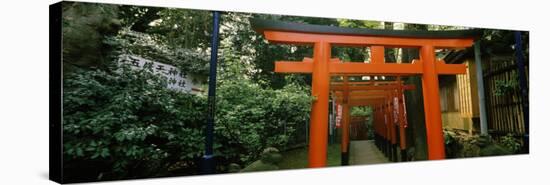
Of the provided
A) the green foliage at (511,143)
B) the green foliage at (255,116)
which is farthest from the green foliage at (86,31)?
the green foliage at (511,143)

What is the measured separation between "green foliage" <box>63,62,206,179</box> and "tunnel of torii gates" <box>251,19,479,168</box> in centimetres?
109

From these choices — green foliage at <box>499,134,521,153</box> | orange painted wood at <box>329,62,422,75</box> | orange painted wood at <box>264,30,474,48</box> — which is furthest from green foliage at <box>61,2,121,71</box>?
green foliage at <box>499,134,521,153</box>

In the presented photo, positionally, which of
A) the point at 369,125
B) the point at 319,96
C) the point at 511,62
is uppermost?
the point at 511,62

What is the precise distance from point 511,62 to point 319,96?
275 cm

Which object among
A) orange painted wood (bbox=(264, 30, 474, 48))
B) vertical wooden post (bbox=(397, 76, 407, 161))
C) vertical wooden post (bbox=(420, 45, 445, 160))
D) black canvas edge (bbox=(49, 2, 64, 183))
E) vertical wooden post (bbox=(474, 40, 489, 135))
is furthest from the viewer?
vertical wooden post (bbox=(474, 40, 489, 135))

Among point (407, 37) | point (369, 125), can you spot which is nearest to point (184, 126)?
point (369, 125)

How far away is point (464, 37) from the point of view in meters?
5.11

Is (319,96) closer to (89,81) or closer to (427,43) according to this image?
(427,43)

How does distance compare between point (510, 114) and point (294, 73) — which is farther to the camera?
point (510, 114)

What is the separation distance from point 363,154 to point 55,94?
312 cm

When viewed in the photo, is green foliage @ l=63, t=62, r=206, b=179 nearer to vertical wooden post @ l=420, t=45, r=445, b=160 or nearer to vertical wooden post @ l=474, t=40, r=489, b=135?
vertical wooden post @ l=420, t=45, r=445, b=160

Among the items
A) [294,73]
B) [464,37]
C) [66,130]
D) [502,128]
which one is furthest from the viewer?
[502,128]

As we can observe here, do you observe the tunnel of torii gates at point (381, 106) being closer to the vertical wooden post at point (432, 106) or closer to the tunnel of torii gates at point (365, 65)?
the tunnel of torii gates at point (365, 65)

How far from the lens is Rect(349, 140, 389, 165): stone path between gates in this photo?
4746mm
